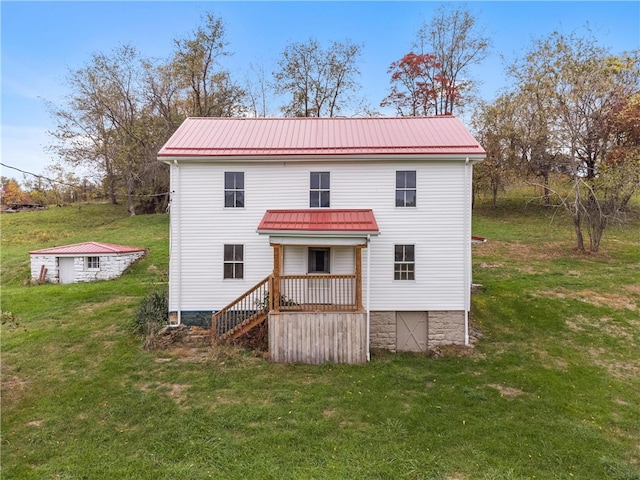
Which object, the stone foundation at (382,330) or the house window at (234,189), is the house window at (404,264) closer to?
the stone foundation at (382,330)

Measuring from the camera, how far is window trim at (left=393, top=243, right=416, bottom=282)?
11156 mm

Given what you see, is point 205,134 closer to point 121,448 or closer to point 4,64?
point 4,64

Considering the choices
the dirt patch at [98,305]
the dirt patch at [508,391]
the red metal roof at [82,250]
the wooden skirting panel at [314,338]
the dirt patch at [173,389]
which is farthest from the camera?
the red metal roof at [82,250]

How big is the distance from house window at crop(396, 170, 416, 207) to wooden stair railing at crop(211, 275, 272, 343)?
194 inches

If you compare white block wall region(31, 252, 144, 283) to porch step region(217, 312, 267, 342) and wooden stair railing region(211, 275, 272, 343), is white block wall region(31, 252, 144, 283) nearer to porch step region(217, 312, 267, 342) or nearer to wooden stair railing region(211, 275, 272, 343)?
wooden stair railing region(211, 275, 272, 343)

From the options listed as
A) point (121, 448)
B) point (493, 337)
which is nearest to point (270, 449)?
point (121, 448)

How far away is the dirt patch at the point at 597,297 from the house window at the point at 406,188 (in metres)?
7.73

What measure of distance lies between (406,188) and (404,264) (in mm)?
2425

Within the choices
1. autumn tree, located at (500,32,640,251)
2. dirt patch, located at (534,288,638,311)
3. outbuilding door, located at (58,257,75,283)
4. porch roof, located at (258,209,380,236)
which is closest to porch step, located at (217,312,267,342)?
porch roof, located at (258,209,380,236)

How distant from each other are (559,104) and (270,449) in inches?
859

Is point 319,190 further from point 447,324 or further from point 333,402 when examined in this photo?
point 333,402

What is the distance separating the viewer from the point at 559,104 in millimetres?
18969

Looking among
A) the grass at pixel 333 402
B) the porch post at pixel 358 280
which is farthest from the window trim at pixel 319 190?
the grass at pixel 333 402

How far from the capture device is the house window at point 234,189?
37.1 ft
